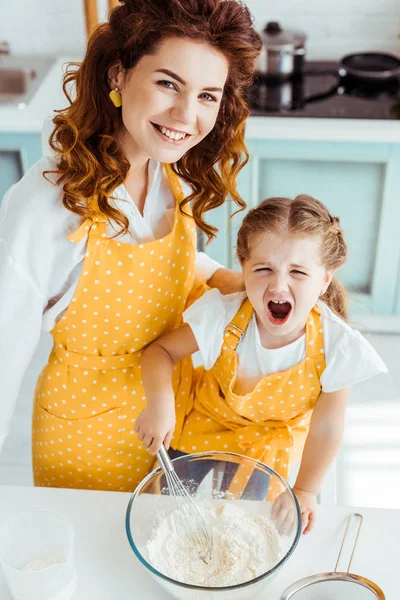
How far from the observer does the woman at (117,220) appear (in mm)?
1083

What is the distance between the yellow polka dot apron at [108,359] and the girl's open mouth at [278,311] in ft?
0.70

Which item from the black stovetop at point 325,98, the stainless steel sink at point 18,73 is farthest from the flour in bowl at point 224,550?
the stainless steel sink at point 18,73

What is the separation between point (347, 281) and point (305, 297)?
1.54 meters

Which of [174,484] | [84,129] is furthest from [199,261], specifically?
[174,484]

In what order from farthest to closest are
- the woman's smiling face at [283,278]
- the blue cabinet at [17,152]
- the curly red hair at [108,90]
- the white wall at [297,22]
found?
1. the white wall at [297,22]
2. the blue cabinet at [17,152]
3. the woman's smiling face at [283,278]
4. the curly red hair at [108,90]

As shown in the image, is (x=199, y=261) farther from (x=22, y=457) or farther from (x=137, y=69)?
(x=22, y=457)

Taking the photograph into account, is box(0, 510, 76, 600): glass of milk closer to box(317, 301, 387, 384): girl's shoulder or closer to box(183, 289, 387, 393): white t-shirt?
box(183, 289, 387, 393): white t-shirt

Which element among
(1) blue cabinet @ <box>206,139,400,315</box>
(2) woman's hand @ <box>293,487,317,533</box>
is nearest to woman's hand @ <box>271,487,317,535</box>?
(2) woman's hand @ <box>293,487,317,533</box>

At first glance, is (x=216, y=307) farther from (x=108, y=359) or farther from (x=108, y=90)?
(x=108, y=90)

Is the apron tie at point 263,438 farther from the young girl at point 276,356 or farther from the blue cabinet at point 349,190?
the blue cabinet at point 349,190

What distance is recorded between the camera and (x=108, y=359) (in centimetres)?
132

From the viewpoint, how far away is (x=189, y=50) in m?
1.06

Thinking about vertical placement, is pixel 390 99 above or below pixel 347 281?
above

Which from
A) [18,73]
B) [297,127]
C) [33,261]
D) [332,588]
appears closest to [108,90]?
[33,261]
